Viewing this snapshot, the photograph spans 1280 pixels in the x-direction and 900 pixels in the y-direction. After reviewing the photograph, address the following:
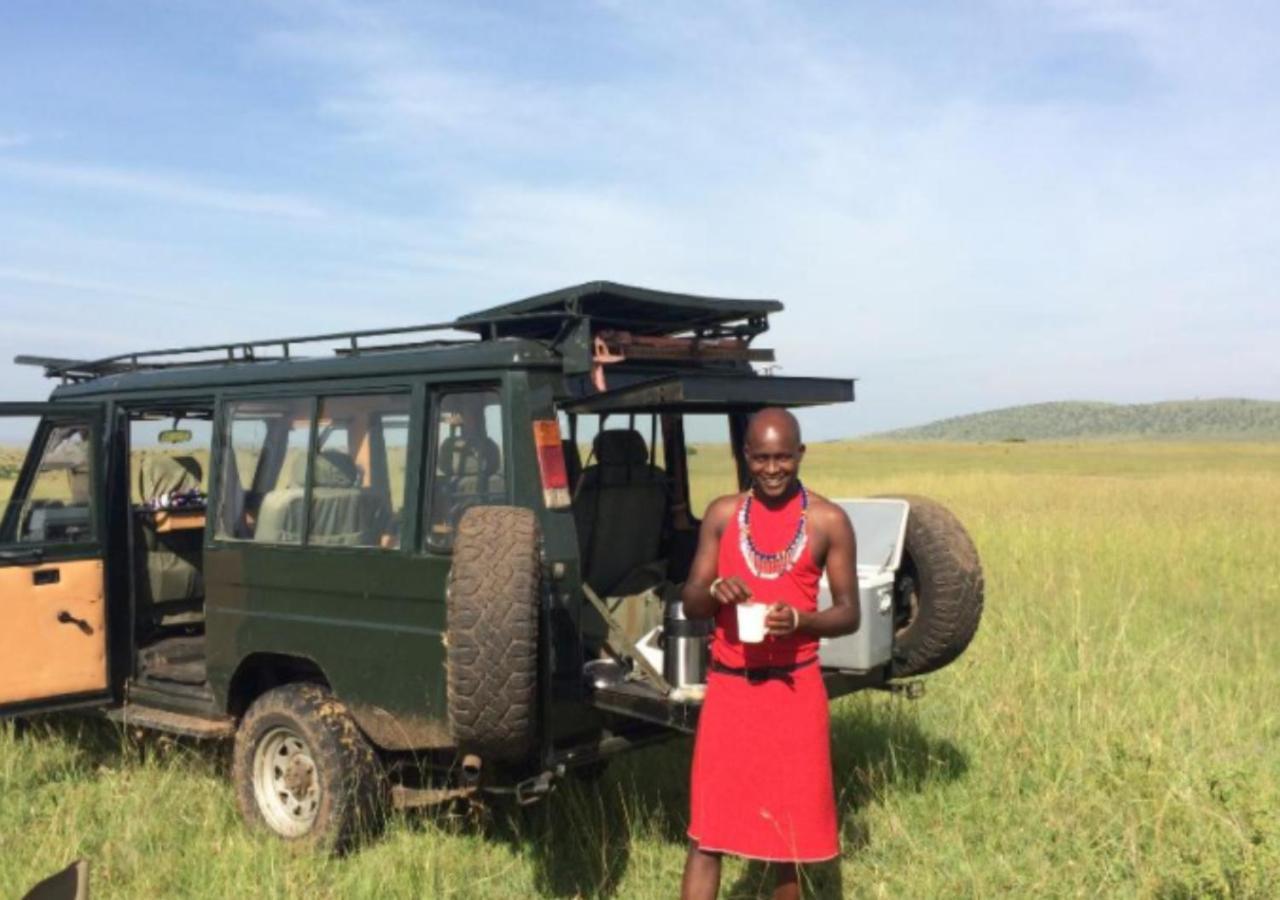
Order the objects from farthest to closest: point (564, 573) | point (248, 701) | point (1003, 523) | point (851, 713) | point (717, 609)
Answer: point (1003, 523), point (851, 713), point (248, 701), point (564, 573), point (717, 609)

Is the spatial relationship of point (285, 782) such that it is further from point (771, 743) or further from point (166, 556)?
point (771, 743)

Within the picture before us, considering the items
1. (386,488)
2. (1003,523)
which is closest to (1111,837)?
(386,488)

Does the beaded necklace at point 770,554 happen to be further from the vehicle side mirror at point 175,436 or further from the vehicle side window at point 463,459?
the vehicle side mirror at point 175,436

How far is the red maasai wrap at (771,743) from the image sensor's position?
150 inches

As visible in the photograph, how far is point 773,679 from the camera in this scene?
3854 millimetres

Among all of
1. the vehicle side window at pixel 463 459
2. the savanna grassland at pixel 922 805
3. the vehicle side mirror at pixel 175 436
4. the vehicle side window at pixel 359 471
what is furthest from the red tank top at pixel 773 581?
the vehicle side mirror at pixel 175 436

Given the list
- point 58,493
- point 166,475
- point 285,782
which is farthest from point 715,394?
point 166,475

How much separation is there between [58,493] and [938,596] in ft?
15.2

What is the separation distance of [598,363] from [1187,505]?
56.8 feet

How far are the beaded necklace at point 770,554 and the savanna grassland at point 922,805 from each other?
5.00ft

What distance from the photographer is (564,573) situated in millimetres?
4461

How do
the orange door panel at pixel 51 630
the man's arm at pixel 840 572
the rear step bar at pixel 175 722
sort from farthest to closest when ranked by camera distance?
1. the orange door panel at pixel 51 630
2. the rear step bar at pixel 175 722
3. the man's arm at pixel 840 572

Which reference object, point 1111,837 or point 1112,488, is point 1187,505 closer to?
point 1112,488

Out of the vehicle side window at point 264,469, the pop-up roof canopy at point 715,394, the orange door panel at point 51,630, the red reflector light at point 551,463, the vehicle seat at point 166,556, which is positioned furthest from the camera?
the vehicle seat at point 166,556
